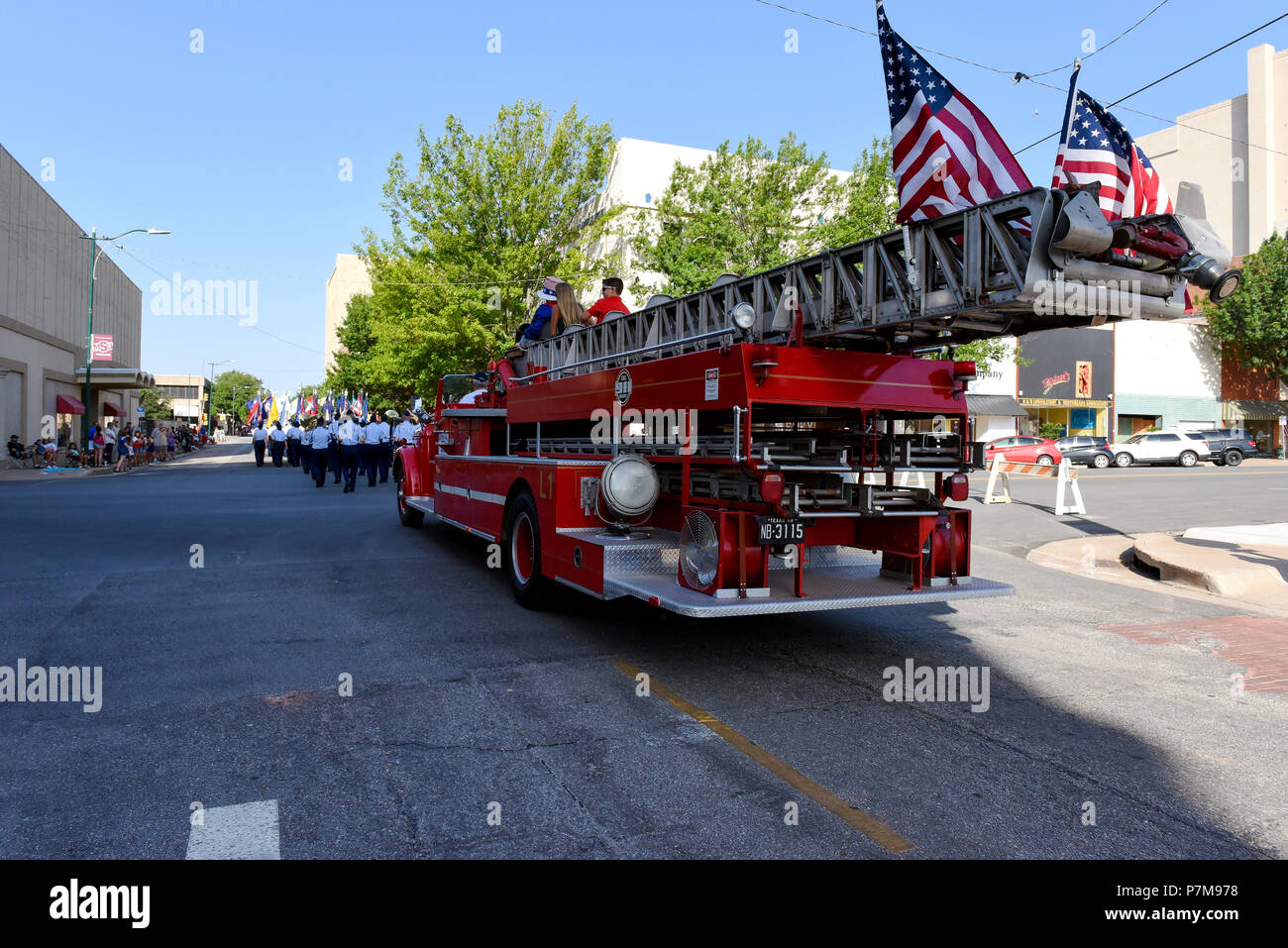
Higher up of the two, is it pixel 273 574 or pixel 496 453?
pixel 496 453

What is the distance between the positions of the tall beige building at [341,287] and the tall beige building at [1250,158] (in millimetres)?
87573

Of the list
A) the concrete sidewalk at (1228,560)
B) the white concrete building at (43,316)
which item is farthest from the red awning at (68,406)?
the concrete sidewalk at (1228,560)

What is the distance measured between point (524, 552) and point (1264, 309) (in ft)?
177

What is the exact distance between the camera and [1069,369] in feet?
155

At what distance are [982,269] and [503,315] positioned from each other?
91.9ft

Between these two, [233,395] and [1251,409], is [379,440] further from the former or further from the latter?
[233,395]

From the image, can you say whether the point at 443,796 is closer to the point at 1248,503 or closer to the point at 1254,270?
the point at 1248,503

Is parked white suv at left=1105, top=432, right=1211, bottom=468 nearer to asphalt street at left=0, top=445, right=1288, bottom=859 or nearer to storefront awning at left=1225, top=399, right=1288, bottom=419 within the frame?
storefront awning at left=1225, top=399, right=1288, bottom=419

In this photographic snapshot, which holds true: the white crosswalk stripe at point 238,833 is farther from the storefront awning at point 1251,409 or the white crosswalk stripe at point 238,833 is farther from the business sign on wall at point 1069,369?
the storefront awning at point 1251,409

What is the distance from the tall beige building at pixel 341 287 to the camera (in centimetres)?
11350

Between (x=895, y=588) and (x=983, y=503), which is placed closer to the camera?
(x=895, y=588)

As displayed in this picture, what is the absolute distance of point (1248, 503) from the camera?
18.7m

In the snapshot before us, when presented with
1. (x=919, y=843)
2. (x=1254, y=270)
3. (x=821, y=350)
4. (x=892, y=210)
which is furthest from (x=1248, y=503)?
(x=1254, y=270)

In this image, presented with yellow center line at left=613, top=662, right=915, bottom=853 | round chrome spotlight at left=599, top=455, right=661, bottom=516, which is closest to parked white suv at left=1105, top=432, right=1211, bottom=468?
round chrome spotlight at left=599, top=455, right=661, bottom=516
